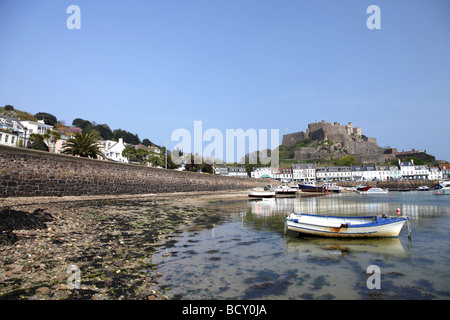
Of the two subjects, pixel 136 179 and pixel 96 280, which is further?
pixel 136 179

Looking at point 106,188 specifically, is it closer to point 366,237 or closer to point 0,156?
point 0,156

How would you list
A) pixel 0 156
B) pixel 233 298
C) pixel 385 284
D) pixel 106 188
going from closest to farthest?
pixel 233 298
pixel 385 284
pixel 0 156
pixel 106 188

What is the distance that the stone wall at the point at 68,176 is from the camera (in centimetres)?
1980

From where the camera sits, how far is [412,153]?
558 feet

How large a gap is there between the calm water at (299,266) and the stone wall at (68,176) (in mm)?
14275

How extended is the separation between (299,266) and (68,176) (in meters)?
23.1

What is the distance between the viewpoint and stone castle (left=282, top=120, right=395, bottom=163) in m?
167

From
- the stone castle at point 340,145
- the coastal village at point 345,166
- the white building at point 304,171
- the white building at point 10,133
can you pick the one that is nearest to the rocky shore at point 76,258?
the white building at point 10,133

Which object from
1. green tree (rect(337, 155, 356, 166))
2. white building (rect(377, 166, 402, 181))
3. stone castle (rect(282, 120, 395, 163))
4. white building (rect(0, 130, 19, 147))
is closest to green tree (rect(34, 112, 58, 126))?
white building (rect(0, 130, 19, 147))

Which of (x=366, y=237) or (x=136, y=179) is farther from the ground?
(x=136, y=179)

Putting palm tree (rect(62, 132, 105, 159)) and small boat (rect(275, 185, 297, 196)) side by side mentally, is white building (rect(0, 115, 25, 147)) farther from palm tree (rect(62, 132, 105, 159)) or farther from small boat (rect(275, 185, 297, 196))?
small boat (rect(275, 185, 297, 196))

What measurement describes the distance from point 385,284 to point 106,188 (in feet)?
92.9

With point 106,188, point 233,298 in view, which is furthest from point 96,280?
point 106,188

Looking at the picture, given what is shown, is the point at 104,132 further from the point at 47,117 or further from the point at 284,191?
the point at 284,191
